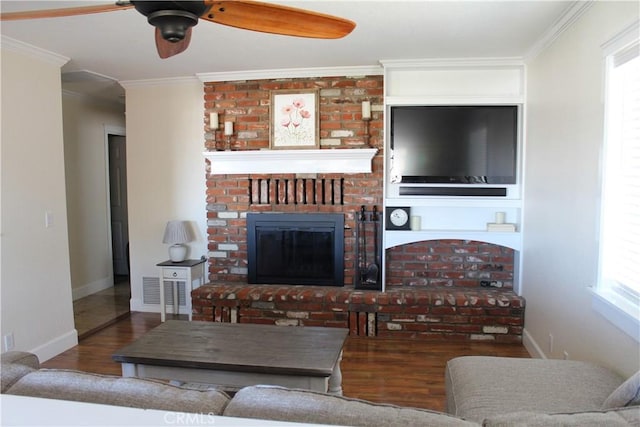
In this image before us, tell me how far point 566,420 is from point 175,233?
3.76m

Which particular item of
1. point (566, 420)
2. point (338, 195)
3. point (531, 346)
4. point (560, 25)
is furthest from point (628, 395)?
point (338, 195)

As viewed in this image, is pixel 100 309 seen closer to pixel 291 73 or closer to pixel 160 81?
pixel 160 81

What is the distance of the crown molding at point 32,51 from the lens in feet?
9.79

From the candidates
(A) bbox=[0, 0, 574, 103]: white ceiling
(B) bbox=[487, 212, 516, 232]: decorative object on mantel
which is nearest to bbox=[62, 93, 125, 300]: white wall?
(A) bbox=[0, 0, 574, 103]: white ceiling

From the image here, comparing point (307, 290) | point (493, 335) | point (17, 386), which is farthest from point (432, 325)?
point (17, 386)

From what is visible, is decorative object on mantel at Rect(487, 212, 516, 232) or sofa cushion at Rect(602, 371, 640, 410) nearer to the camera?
sofa cushion at Rect(602, 371, 640, 410)

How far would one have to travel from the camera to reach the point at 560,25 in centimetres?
271

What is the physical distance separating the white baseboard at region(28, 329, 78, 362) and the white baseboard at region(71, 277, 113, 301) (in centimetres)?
149

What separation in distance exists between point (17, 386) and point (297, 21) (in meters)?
1.42

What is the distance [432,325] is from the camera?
3.68m

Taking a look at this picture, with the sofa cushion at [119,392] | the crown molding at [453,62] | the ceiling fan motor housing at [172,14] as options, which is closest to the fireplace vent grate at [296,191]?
the crown molding at [453,62]

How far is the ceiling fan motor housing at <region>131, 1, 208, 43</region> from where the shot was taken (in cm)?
138

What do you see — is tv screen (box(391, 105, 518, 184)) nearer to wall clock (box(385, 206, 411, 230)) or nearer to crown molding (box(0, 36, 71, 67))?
wall clock (box(385, 206, 411, 230))

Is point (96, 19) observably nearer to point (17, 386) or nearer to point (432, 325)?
point (17, 386)
